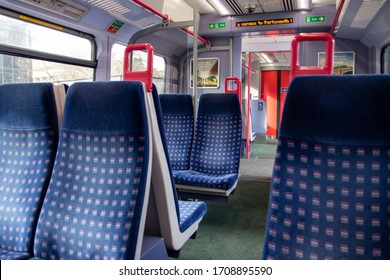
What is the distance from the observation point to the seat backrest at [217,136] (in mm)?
3600

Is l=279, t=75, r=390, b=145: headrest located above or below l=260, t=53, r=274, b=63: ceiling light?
below

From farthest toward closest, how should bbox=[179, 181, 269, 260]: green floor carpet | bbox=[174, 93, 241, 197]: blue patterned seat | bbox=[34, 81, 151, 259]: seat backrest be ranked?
1. bbox=[174, 93, 241, 197]: blue patterned seat
2. bbox=[179, 181, 269, 260]: green floor carpet
3. bbox=[34, 81, 151, 259]: seat backrest

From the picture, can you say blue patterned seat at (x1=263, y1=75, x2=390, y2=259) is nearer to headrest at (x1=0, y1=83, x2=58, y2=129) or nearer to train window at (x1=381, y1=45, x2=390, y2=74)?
headrest at (x1=0, y1=83, x2=58, y2=129)

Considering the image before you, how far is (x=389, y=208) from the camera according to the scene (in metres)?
1.09

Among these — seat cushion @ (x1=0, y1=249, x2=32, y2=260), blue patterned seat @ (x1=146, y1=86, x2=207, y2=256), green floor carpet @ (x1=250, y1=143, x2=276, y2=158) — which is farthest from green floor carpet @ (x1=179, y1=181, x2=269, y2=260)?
green floor carpet @ (x1=250, y1=143, x2=276, y2=158)

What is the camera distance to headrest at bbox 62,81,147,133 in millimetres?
1377

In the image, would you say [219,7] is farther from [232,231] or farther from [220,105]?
[232,231]

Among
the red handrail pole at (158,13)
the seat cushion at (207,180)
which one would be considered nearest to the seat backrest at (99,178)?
the seat cushion at (207,180)

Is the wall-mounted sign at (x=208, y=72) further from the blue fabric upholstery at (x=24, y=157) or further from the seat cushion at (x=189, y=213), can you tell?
the blue fabric upholstery at (x=24, y=157)

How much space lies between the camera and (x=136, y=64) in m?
5.10

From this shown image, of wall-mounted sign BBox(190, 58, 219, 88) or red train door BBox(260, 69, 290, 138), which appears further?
red train door BBox(260, 69, 290, 138)

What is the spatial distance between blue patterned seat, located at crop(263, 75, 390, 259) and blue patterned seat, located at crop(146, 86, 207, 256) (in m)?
0.58

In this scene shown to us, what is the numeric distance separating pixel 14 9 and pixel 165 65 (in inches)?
125
